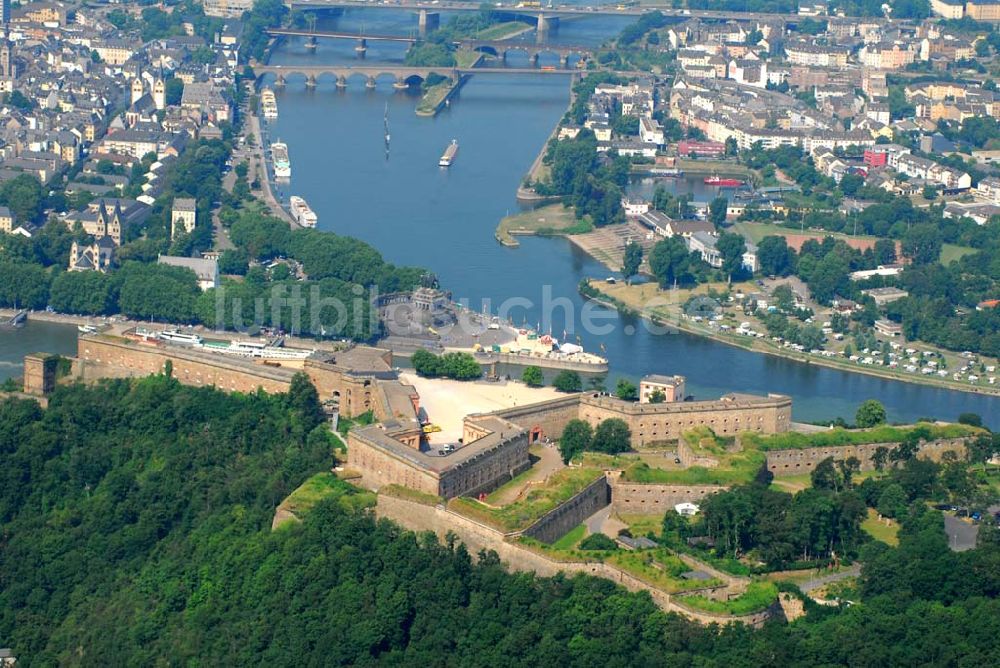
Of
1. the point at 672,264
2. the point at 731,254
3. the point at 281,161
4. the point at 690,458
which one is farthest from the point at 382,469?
the point at 281,161

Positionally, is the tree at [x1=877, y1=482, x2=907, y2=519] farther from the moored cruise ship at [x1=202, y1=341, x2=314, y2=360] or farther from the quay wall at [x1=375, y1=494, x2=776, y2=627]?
the moored cruise ship at [x1=202, y1=341, x2=314, y2=360]

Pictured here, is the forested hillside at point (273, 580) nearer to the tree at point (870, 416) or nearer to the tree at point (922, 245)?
the tree at point (870, 416)

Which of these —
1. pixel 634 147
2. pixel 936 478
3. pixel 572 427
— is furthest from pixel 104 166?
pixel 936 478

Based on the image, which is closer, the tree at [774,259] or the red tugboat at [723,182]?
the tree at [774,259]

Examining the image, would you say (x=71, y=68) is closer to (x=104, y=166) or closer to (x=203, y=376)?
(x=104, y=166)

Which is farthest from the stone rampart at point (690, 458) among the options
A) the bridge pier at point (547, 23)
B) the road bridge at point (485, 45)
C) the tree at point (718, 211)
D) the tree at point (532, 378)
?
the bridge pier at point (547, 23)

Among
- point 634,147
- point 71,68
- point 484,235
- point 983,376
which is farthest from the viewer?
point 71,68

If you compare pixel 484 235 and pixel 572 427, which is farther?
pixel 484 235
